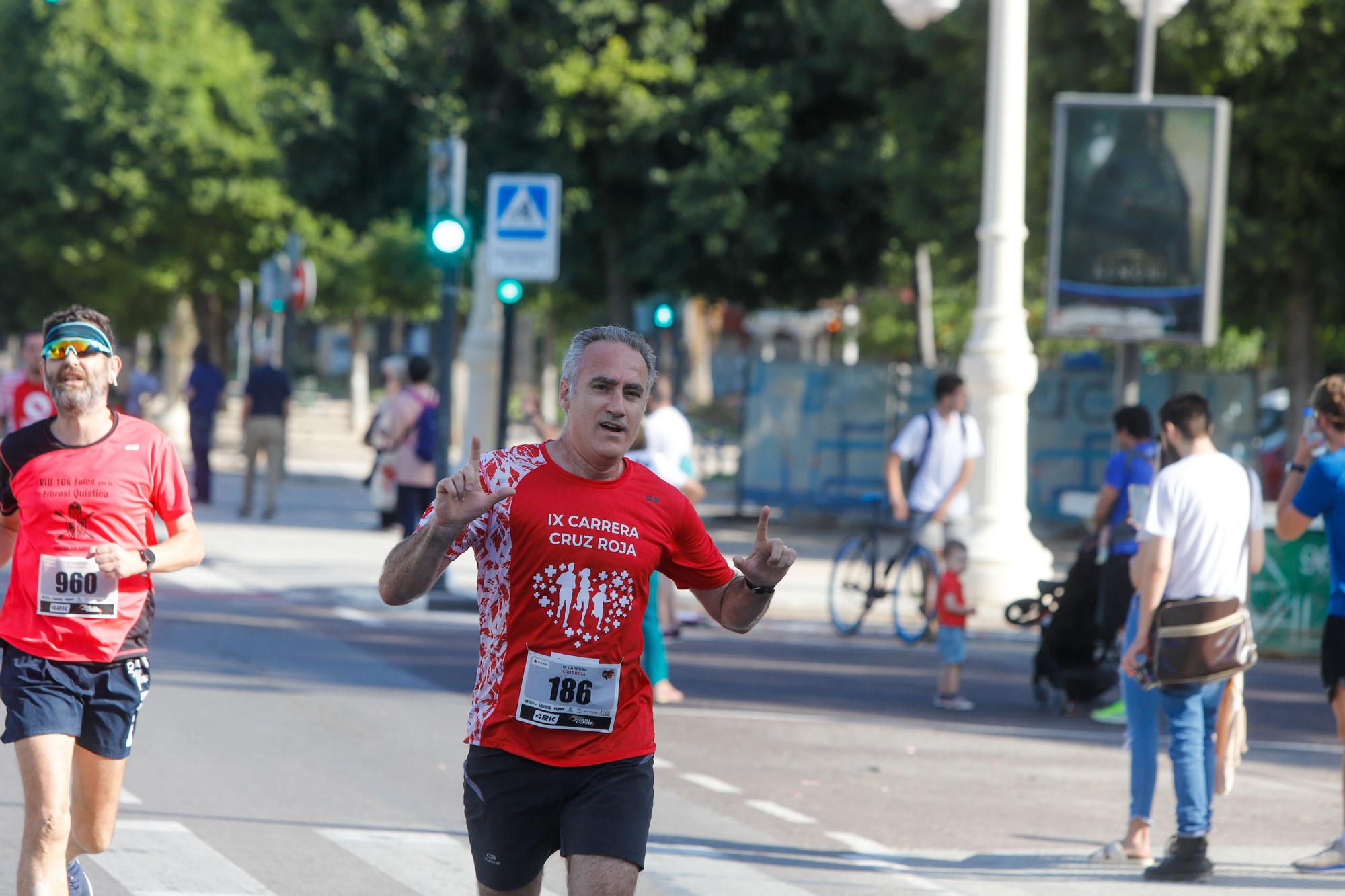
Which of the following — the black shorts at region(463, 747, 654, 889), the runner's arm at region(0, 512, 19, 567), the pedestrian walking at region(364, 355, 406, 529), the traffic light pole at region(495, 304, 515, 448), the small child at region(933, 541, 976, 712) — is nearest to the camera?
the black shorts at region(463, 747, 654, 889)

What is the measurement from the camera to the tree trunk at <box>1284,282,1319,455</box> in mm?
21922

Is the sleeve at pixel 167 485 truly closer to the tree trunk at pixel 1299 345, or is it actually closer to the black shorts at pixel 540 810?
the black shorts at pixel 540 810

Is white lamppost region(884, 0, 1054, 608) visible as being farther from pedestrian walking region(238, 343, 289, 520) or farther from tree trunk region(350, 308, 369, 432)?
tree trunk region(350, 308, 369, 432)

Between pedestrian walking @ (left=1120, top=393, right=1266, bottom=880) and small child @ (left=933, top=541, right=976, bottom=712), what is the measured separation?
3.57 metres

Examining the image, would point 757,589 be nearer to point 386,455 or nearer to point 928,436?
point 928,436

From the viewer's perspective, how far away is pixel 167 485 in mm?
5387

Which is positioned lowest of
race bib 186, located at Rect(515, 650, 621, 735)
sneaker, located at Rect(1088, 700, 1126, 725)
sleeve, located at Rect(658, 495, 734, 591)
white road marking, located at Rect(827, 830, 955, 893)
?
sneaker, located at Rect(1088, 700, 1126, 725)

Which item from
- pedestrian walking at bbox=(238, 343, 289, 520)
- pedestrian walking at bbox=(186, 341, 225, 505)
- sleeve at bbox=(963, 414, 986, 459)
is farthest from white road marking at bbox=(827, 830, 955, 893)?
pedestrian walking at bbox=(186, 341, 225, 505)

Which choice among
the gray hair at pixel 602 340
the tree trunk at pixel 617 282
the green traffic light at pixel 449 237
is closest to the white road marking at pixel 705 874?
the gray hair at pixel 602 340

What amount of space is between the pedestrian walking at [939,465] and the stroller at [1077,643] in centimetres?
233

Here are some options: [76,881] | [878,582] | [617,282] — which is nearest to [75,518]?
[76,881]

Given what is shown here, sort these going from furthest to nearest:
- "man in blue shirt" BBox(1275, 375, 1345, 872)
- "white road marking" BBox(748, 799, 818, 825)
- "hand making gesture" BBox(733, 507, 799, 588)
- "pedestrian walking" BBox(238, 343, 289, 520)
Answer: "pedestrian walking" BBox(238, 343, 289, 520) < "white road marking" BBox(748, 799, 818, 825) < "man in blue shirt" BBox(1275, 375, 1345, 872) < "hand making gesture" BBox(733, 507, 799, 588)

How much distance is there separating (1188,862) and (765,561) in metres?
3.22

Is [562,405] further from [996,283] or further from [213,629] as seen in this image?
[996,283]
